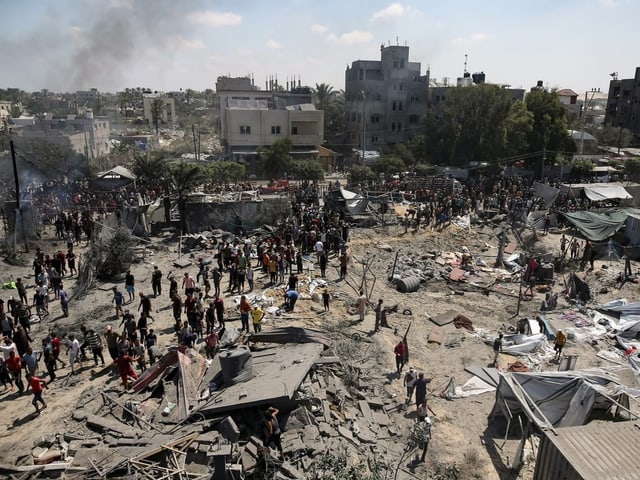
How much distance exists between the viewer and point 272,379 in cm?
1002

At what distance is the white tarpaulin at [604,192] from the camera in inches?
1171

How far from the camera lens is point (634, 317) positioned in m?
16.4

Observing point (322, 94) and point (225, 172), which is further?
point (322, 94)

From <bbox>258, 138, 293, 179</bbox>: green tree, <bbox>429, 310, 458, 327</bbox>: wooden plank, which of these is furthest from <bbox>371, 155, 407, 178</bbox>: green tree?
<bbox>429, 310, 458, 327</bbox>: wooden plank

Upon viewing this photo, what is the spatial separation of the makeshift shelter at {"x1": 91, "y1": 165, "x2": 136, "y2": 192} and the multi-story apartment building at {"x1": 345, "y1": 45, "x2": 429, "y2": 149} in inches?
1131

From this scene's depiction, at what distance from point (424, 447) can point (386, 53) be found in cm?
5319

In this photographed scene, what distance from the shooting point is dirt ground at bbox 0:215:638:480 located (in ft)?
33.1

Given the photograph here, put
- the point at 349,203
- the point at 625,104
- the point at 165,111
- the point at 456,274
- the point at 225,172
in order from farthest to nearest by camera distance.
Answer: the point at 165,111 < the point at 625,104 < the point at 225,172 < the point at 349,203 < the point at 456,274

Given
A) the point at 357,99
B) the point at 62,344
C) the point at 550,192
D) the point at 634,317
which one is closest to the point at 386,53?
the point at 357,99

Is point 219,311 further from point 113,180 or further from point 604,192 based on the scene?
point 604,192

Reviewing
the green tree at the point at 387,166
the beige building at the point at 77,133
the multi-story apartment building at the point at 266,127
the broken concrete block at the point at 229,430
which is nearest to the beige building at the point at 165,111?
the beige building at the point at 77,133

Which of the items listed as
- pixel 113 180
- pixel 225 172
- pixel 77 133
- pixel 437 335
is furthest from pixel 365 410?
pixel 77 133

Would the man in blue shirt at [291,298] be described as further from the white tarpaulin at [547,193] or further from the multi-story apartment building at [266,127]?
the multi-story apartment building at [266,127]

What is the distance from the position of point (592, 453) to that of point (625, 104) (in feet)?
243
